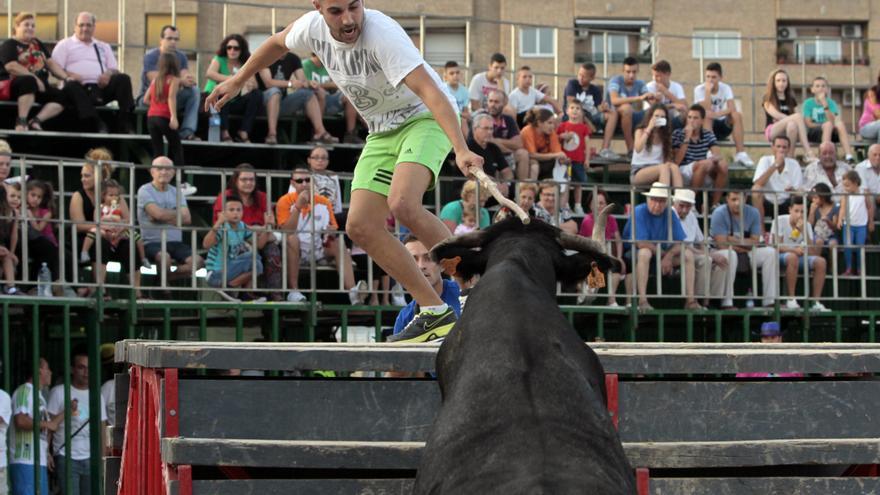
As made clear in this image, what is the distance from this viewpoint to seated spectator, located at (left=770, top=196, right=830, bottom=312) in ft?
51.2

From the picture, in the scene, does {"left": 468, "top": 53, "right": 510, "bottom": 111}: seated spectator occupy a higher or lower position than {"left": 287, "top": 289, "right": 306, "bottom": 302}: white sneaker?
higher

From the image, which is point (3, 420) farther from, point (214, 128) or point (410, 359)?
point (410, 359)

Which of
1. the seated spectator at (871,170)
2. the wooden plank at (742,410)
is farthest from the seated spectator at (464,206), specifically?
the wooden plank at (742,410)

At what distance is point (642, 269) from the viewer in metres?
15.1

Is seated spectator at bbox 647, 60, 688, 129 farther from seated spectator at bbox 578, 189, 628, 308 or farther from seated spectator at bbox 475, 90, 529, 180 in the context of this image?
seated spectator at bbox 578, 189, 628, 308

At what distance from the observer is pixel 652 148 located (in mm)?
17047

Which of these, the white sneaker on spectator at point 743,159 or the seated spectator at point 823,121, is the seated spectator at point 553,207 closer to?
A: the white sneaker on spectator at point 743,159

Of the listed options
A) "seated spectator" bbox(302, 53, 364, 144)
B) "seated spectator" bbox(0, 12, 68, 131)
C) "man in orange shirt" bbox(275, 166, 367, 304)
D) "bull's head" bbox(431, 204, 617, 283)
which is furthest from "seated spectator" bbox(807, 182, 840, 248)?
"bull's head" bbox(431, 204, 617, 283)

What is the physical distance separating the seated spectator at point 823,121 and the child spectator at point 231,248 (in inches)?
326

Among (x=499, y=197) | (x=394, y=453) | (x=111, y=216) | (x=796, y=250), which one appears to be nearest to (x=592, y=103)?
(x=796, y=250)

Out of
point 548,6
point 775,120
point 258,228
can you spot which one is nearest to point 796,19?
point 548,6

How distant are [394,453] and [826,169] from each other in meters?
13.1

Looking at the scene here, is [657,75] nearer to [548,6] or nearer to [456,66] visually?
[456,66]

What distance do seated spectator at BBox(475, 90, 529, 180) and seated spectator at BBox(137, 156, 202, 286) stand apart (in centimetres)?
376
